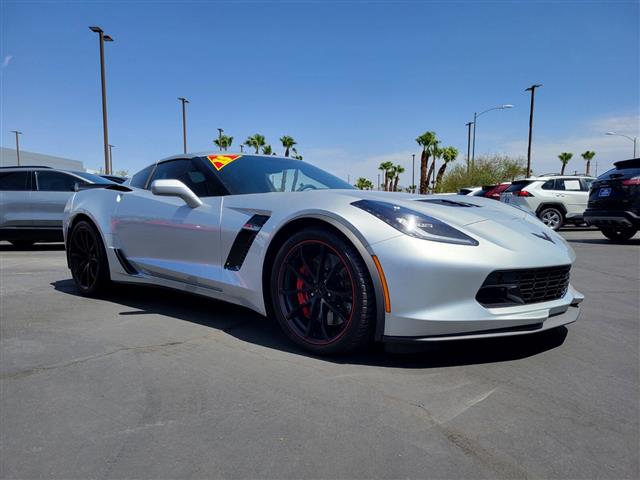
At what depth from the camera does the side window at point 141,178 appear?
4113 mm

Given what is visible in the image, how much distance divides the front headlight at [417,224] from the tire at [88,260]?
9.03 ft

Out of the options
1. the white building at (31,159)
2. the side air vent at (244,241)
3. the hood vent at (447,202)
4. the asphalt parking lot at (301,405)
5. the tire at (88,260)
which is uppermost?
the white building at (31,159)

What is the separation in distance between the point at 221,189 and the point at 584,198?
1238 cm

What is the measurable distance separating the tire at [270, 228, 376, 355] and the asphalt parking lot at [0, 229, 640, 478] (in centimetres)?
13

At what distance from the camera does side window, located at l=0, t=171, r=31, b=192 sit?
816 centimetres

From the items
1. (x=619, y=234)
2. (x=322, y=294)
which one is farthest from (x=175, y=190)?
(x=619, y=234)

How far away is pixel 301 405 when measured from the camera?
2.01m

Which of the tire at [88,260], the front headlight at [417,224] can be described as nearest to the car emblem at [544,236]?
the front headlight at [417,224]

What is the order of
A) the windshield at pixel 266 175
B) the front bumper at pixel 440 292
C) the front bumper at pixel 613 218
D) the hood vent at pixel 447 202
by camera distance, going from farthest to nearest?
the front bumper at pixel 613 218
the windshield at pixel 266 175
the hood vent at pixel 447 202
the front bumper at pixel 440 292

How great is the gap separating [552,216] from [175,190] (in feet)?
40.1

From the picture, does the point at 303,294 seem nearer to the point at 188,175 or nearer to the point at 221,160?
the point at 221,160

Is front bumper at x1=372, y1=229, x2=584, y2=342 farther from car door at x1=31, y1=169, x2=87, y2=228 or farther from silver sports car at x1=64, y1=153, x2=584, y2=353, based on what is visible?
car door at x1=31, y1=169, x2=87, y2=228

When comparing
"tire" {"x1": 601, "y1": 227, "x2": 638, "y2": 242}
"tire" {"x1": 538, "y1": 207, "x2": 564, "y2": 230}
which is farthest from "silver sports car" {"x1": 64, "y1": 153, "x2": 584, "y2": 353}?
"tire" {"x1": 538, "y1": 207, "x2": 564, "y2": 230}

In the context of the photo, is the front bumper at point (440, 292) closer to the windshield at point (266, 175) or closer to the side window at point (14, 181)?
the windshield at point (266, 175)
